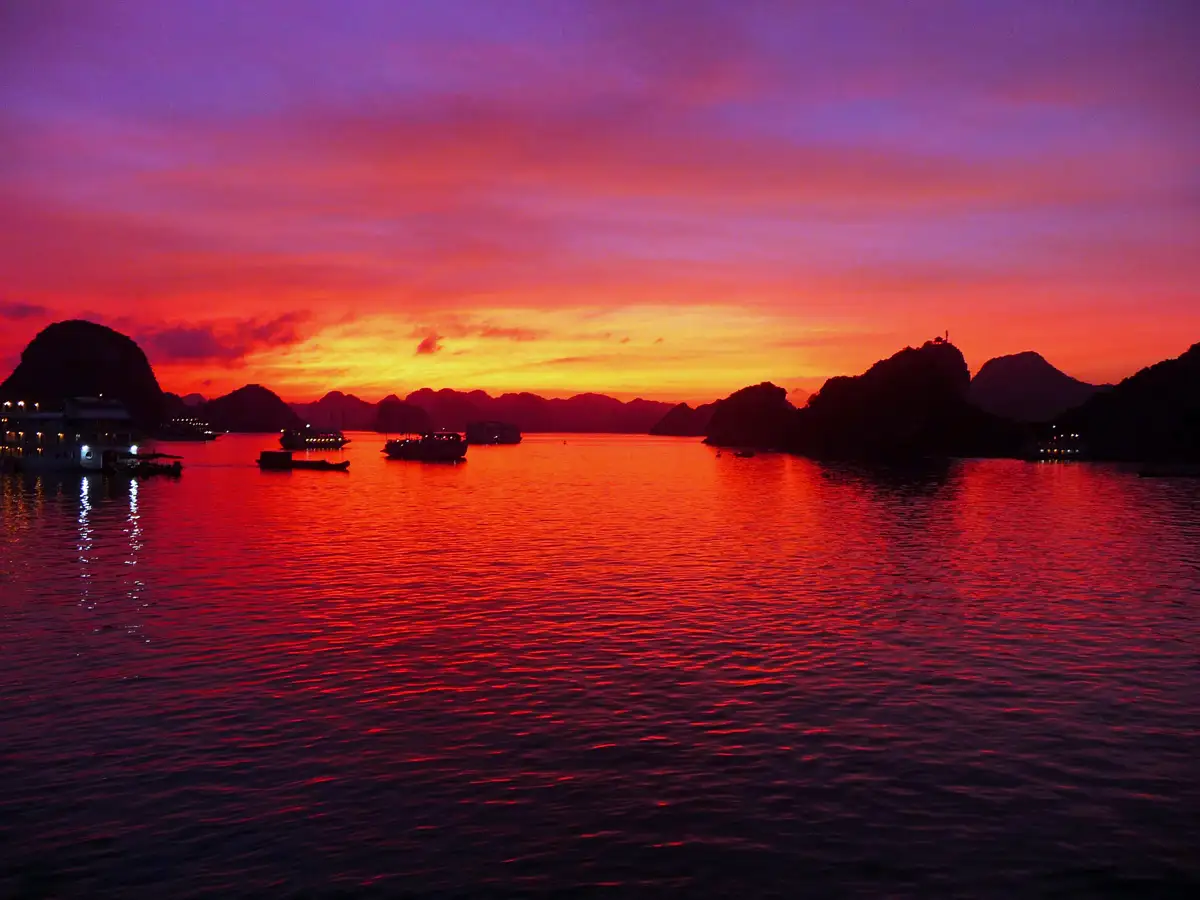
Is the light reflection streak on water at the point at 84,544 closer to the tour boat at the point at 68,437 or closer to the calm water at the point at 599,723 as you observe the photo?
the calm water at the point at 599,723

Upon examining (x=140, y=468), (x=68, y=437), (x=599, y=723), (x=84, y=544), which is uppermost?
(x=68, y=437)

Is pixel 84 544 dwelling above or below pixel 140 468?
below

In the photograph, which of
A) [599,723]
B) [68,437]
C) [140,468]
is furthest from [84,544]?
[68,437]

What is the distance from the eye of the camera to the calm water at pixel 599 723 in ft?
60.8

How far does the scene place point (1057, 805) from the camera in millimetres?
21344

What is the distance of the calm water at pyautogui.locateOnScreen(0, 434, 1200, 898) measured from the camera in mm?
18531

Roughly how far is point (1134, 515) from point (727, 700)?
89206 mm

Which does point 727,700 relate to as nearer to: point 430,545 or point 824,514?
point 430,545

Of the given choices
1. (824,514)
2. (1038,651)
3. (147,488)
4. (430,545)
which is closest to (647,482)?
(824,514)

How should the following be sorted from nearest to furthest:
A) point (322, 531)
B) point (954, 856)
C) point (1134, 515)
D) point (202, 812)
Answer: point (954, 856) → point (202, 812) → point (322, 531) → point (1134, 515)

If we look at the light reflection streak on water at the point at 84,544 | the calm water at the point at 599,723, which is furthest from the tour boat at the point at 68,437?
the calm water at the point at 599,723

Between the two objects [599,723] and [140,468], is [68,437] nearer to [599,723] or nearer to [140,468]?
[140,468]

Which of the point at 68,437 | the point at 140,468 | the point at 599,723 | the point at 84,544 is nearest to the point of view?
the point at 599,723

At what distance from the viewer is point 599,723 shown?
2756 cm
